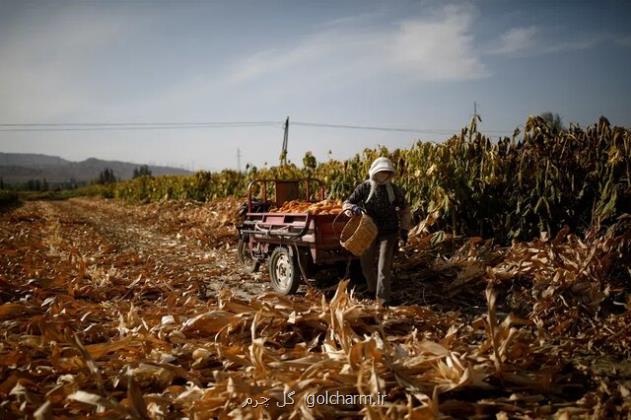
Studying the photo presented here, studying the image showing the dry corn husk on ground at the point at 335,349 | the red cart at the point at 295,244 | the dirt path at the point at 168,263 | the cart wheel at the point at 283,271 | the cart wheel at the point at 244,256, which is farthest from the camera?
the cart wheel at the point at 244,256

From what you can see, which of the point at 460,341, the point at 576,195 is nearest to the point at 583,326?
the point at 460,341

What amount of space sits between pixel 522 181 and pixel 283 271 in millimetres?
4542

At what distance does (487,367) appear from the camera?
8.74 ft

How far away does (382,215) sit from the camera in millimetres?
5141

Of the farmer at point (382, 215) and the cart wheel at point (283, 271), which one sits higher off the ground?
the farmer at point (382, 215)

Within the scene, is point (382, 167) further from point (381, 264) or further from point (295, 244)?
point (295, 244)

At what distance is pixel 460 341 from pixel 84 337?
3.19 metres

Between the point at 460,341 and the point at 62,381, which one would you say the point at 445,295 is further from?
the point at 62,381

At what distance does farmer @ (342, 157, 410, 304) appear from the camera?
16.5 feet

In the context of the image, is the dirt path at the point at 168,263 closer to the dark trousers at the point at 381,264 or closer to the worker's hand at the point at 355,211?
the dark trousers at the point at 381,264

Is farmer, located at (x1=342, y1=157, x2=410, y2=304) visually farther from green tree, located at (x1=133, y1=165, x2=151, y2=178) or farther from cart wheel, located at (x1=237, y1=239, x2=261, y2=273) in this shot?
green tree, located at (x1=133, y1=165, x2=151, y2=178)

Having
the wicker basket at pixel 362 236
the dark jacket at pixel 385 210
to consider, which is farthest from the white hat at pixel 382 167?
the wicker basket at pixel 362 236

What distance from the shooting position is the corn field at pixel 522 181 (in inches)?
254

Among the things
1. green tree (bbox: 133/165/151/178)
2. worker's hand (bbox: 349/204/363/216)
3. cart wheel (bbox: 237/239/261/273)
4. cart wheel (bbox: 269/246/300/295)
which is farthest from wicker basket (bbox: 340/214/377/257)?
green tree (bbox: 133/165/151/178)
